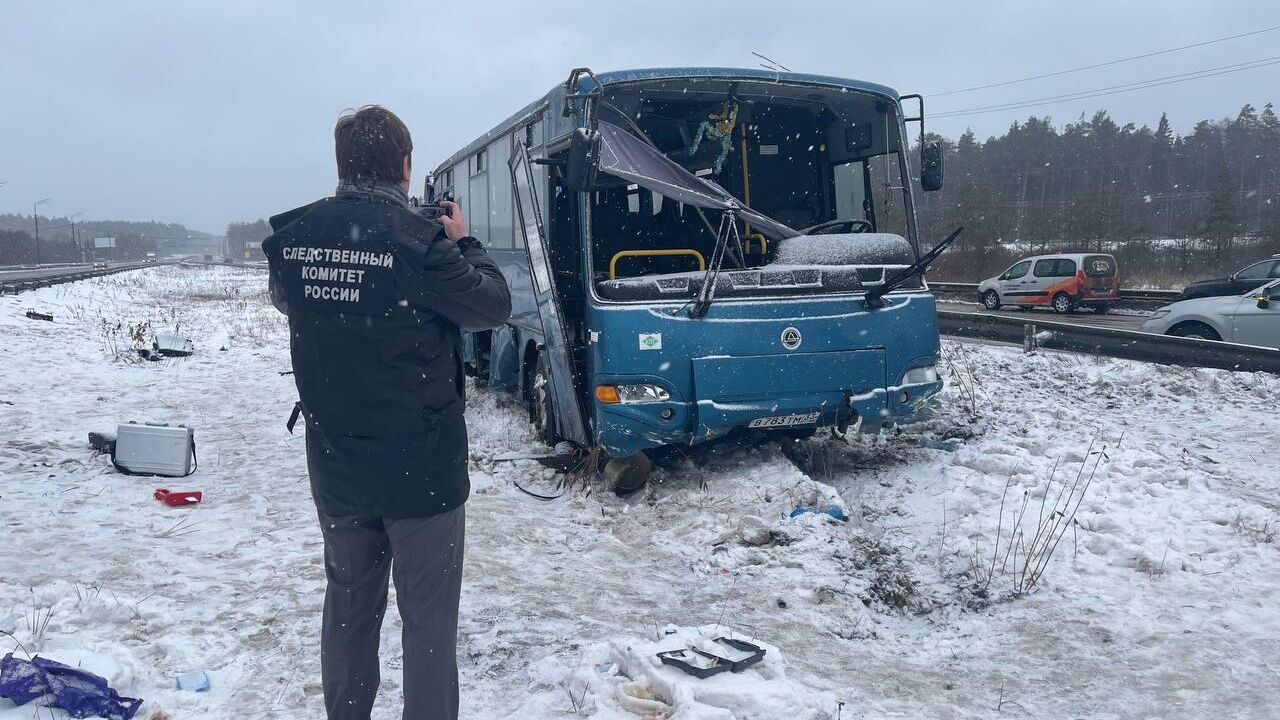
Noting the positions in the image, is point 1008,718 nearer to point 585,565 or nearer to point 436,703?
point 436,703

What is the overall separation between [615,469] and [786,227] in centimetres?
257

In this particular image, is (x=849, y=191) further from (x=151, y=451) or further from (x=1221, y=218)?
(x=1221, y=218)

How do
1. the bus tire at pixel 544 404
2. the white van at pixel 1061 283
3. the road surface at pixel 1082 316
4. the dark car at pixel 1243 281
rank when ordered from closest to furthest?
the bus tire at pixel 544 404 < the dark car at pixel 1243 281 < the road surface at pixel 1082 316 < the white van at pixel 1061 283

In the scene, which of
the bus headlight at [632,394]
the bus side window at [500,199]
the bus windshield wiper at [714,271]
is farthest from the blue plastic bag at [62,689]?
the bus side window at [500,199]

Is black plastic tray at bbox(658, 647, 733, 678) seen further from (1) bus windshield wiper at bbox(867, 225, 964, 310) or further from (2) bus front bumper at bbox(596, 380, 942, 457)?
(1) bus windshield wiper at bbox(867, 225, 964, 310)

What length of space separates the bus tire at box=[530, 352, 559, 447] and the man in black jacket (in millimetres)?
4461

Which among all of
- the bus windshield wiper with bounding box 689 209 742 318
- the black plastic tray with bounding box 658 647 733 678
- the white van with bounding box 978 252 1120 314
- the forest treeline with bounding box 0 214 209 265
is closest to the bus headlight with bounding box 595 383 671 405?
the bus windshield wiper with bounding box 689 209 742 318

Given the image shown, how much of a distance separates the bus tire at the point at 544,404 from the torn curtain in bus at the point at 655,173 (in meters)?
1.83

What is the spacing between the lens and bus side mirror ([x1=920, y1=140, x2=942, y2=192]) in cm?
725

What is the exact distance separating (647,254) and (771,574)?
313 centimetres

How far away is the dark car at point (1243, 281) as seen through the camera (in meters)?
18.3

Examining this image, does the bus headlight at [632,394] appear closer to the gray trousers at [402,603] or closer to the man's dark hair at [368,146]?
the gray trousers at [402,603]

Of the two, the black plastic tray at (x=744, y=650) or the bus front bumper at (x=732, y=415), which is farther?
the bus front bumper at (x=732, y=415)

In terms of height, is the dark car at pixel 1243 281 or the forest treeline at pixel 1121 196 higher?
the forest treeline at pixel 1121 196
